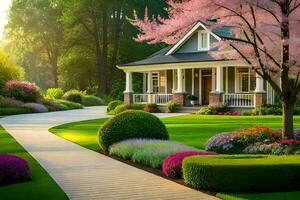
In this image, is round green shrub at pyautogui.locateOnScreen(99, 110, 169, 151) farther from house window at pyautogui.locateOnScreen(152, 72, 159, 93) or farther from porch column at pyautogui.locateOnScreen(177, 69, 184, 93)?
house window at pyautogui.locateOnScreen(152, 72, 159, 93)

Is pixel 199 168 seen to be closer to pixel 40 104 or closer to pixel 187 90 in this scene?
pixel 187 90

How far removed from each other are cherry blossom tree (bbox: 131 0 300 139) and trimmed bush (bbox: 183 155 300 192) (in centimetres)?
495

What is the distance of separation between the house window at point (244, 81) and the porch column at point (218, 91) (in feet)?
6.59

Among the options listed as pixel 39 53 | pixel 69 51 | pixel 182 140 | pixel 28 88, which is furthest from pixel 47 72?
pixel 182 140

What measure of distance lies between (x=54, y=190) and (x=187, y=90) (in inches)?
1143

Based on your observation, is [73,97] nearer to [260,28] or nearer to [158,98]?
[158,98]

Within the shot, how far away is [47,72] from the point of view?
92375 mm

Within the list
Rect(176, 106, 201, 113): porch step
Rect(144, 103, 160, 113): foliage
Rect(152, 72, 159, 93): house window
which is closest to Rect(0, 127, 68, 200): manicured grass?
Rect(176, 106, 201, 113): porch step

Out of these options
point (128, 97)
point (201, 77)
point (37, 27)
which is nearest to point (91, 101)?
point (128, 97)

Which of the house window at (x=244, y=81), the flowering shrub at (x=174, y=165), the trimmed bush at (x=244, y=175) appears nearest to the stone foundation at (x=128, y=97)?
the house window at (x=244, y=81)

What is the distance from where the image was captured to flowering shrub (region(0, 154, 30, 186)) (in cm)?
1005

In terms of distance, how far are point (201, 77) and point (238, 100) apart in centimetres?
449

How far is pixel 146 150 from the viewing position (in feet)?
41.3

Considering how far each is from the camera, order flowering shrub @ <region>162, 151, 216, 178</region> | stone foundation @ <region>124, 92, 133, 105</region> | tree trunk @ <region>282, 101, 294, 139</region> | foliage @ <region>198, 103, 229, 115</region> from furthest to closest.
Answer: stone foundation @ <region>124, 92, 133, 105</region> < foliage @ <region>198, 103, 229, 115</region> < tree trunk @ <region>282, 101, 294, 139</region> < flowering shrub @ <region>162, 151, 216, 178</region>
